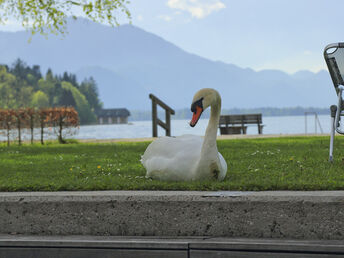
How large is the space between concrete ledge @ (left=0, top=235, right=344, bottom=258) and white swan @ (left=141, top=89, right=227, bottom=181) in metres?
1.09

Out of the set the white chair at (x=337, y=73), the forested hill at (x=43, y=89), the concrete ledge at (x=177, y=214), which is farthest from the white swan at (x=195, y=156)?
the forested hill at (x=43, y=89)

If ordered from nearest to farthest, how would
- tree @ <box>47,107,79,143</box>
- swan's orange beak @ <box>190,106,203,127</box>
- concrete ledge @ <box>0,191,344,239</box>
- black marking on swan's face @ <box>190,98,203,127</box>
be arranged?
concrete ledge @ <box>0,191,344,239</box> < swan's orange beak @ <box>190,106,203,127</box> < black marking on swan's face @ <box>190,98,203,127</box> < tree @ <box>47,107,79,143</box>

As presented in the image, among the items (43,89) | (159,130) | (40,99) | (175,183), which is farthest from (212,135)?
(43,89)

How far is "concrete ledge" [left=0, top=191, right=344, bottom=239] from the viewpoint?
13.9 feet

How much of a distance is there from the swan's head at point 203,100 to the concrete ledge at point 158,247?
1.46 metres

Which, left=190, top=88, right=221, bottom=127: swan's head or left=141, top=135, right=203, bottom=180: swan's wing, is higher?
left=190, top=88, right=221, bottom=127: swan's head

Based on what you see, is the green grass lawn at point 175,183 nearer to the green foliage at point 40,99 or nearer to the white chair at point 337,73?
the white chair at point 337,73

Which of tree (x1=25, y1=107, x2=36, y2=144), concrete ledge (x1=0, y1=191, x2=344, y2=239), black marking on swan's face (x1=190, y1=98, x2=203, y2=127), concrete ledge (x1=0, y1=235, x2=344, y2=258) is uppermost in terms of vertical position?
tree (x1=25, y1=107, x2=36, y2=144)

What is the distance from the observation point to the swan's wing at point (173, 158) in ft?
17.3

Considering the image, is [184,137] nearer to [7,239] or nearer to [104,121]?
[7,239]

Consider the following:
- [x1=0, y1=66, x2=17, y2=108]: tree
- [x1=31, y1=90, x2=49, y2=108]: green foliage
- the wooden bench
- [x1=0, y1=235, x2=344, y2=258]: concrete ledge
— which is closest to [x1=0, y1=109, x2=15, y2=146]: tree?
[x1=0, y1=235, x2=344, y2=258]: concrete ledge

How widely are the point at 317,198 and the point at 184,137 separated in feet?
7.23

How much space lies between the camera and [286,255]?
12.7 ft

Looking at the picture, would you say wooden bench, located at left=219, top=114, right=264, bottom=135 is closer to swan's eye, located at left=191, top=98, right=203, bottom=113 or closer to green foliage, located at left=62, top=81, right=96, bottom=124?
swan's eye, located at left=191, top=98, right=203, bottom=113
